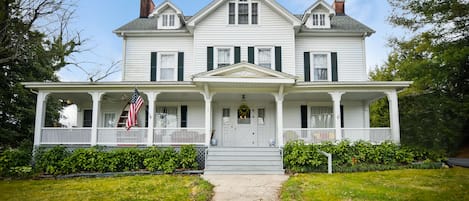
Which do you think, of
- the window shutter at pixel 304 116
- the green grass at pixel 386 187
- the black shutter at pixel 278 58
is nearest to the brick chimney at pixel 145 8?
the black shutter at pixel 278 58

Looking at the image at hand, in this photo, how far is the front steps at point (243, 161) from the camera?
11.0m

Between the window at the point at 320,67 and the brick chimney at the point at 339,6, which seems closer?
the window at the point at 320,67

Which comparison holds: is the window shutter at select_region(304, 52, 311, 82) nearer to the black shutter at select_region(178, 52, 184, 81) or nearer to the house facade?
the house facade

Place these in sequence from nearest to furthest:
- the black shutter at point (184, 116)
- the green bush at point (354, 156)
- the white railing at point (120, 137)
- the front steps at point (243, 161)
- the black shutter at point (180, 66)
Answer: the front steps at point (243, 161), the green bush at point (354, 156), the white railing at point (120, 137), the black shutter at point (180, 66), the black shutter at point (184, 116)

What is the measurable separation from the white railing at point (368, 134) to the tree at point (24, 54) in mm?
15180

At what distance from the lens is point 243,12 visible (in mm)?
14555

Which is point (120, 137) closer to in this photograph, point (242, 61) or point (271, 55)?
point (242, 61)

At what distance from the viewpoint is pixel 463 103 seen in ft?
55.8

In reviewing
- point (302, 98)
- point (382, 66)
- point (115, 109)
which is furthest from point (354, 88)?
point (382, 66)

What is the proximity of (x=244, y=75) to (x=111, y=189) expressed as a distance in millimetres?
6317

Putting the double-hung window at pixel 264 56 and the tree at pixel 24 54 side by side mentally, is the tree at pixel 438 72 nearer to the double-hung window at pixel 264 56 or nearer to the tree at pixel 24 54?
the double-hung window at pixel 264 56

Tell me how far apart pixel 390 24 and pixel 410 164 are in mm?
10591

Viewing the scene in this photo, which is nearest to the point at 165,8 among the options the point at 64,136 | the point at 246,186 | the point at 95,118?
the point at 95,118

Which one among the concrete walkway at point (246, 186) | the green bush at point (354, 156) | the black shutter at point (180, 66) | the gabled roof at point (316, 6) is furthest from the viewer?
the gabled roof at point (316, 6)
